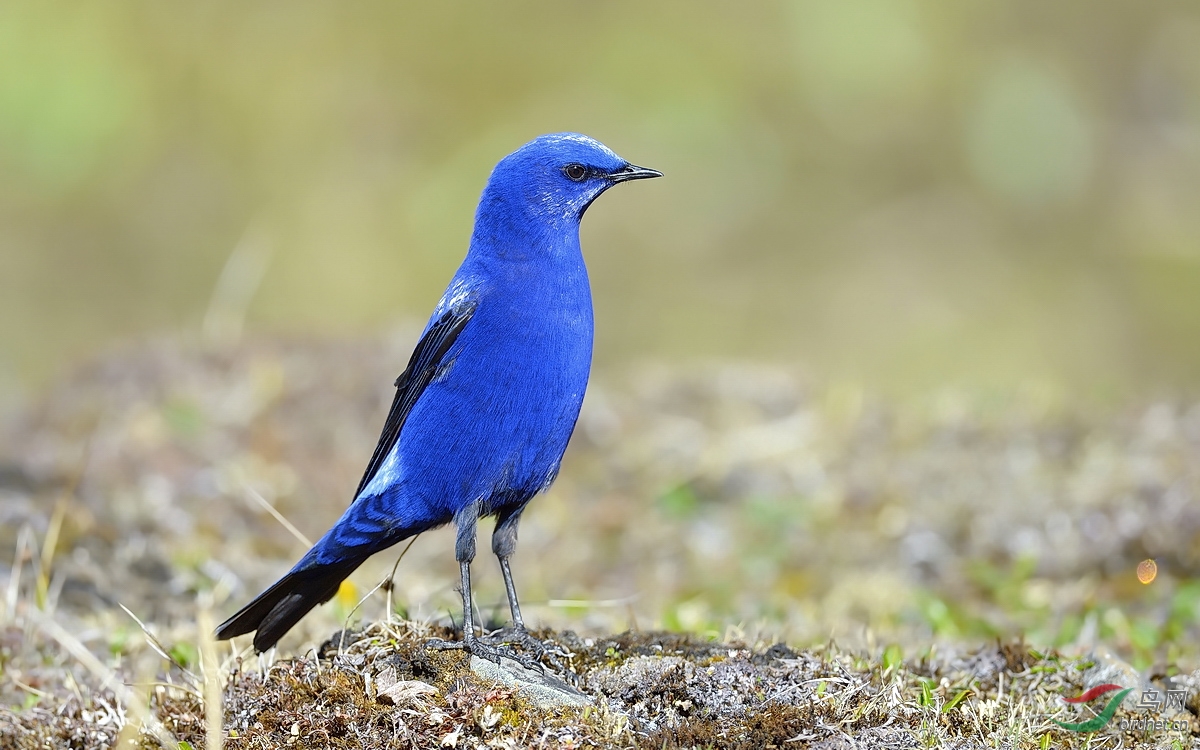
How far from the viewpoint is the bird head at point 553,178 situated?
4.82 meters

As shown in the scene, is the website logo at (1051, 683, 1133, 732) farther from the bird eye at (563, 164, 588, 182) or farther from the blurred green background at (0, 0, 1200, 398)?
the blurred green background at (0, 0, 1200, 398)

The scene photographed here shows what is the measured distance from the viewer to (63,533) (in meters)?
6.65

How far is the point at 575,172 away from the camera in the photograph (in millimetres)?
4898

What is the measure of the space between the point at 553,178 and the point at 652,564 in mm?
3362

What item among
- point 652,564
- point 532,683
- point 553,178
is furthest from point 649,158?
point 532,683

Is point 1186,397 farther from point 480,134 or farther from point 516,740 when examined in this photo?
point 480,134

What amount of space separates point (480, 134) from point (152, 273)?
4.87 m

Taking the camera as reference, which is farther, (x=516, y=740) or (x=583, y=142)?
(x=583, y=142)

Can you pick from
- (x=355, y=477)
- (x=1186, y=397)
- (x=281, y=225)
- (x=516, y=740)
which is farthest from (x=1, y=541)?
(x=281, y=225)

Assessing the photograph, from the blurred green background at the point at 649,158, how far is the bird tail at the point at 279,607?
11.6m

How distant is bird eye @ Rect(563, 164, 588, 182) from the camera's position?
488 cm

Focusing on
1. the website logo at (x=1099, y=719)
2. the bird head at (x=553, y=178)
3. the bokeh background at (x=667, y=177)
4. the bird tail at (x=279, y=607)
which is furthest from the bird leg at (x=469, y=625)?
the bokeh background at (x=667, y=177)

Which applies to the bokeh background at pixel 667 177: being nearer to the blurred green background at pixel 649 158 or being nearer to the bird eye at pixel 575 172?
the blurred green background at pixel 649 158

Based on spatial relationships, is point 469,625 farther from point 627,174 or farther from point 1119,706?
point 1119,706
